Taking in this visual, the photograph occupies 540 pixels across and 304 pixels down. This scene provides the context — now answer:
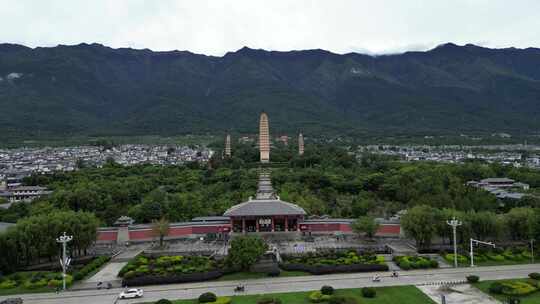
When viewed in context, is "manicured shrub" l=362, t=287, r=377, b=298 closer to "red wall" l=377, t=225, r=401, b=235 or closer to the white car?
the white car

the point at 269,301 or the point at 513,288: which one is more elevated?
the point at 513,288

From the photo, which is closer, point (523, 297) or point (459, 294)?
point (523, 297)

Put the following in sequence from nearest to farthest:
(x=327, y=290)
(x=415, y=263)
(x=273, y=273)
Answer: (x=327, y=290), (x=273, y=273), (x=415, y=263)

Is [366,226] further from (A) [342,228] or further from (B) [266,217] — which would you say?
(B) [266,217]

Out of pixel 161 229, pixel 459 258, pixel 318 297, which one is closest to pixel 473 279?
pixel 459 258

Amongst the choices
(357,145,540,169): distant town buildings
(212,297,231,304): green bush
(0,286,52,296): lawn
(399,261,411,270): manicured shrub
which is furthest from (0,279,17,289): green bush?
(357,145,540,169): distant town buildings

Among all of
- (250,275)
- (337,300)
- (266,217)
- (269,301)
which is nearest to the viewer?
(337,300)

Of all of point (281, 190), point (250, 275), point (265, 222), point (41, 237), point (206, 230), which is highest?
point (281, 190)
